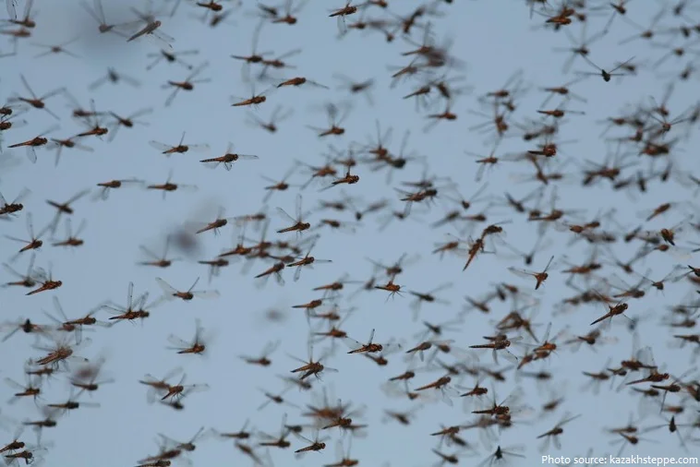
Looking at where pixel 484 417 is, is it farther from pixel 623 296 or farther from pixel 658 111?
pixel 658 111

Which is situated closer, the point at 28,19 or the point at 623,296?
the point at 28,19

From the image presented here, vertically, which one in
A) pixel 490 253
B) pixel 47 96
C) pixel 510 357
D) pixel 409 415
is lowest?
pixel 409 415

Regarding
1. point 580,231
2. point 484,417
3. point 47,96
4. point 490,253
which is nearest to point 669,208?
point 580,231

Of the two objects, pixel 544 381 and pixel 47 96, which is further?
pixel 544 381

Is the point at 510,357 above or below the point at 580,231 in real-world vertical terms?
below

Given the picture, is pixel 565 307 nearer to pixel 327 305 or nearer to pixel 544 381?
pixel 544 381

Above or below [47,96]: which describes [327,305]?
below

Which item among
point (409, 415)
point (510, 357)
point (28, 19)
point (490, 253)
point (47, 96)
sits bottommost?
point (409, 415)

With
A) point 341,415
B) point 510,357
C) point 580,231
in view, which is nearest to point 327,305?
point 341,415
